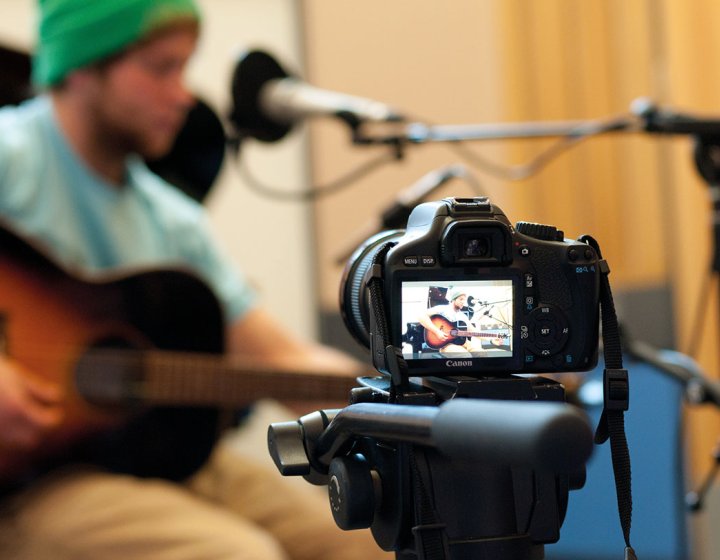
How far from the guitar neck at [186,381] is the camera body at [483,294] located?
0.70 meters

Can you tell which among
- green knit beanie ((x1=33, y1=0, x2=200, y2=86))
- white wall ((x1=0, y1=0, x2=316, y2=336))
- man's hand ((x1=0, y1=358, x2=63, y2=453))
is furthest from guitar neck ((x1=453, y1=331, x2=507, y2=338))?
white wall ((x1=0, y1=0, x2=316, y2=336))

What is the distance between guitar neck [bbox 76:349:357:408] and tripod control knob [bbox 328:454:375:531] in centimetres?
68

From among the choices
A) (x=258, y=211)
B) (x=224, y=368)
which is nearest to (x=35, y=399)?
(x=224, y=368)

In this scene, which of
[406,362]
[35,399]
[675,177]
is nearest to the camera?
[406,362]

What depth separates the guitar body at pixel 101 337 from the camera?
1210 millimetres

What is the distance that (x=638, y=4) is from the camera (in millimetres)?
2084

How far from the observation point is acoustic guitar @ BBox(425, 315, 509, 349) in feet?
1.70

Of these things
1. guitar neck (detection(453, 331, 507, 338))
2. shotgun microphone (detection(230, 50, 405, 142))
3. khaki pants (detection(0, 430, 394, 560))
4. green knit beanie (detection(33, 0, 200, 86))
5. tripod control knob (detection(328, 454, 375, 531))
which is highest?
green knit beanie (detection(33, 0, 200, 86))

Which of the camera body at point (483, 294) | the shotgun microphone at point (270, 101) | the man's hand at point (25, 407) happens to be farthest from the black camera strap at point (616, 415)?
the man's hand at point (25, 407)

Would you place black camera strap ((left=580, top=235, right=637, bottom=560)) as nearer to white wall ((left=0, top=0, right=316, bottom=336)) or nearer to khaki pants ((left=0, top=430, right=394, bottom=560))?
khaki pants ((left=0, top=430, right=394, bottom=560))

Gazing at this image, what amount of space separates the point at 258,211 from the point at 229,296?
76 cm

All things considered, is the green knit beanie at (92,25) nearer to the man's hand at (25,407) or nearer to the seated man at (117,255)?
the seated man at (117,255)

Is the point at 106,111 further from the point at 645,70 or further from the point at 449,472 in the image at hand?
the point at 645,70

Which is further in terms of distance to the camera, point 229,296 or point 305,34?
point 305,34
